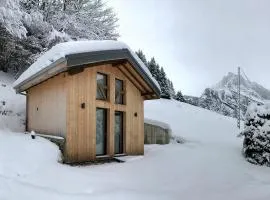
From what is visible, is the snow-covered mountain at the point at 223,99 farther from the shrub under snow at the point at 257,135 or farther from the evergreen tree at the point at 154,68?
the shrub under snow at the point at 257,135

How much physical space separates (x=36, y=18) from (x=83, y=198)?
1386 centimetres

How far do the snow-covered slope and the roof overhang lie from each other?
71.2 inches

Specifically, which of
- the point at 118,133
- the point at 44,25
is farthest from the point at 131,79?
the point at 44,25

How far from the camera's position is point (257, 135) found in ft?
42.5

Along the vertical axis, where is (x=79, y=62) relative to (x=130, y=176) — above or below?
above

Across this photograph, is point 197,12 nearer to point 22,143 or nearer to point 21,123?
point 22,143

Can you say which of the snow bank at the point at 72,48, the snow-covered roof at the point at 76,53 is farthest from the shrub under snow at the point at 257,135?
A: the snow bank at the point at 72,48

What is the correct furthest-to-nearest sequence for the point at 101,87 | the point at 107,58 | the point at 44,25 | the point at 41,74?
the point at 44,25
the point at 101,87
the point at 107,58
the point at 41,74

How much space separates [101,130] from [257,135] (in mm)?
5829

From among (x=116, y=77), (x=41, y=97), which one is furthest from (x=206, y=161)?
(x=41, y=97)

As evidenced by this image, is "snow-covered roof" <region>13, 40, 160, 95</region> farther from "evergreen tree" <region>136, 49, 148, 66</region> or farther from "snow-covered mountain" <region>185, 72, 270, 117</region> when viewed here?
"snow-covered mountain" <region>185, 72, 270, 117</region>

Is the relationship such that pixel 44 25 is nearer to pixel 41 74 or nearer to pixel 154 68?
pixel 41 74

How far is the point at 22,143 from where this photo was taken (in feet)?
31.1

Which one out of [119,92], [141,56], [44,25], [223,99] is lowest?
[119,92]
